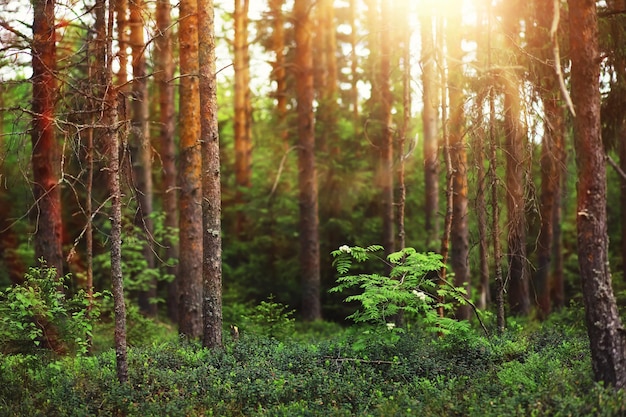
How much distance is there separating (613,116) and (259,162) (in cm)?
1446

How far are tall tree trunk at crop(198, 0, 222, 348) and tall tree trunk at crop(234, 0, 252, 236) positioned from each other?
12.2 metres

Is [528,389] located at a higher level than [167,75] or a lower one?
lower

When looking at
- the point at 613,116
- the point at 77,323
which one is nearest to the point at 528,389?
the point at 77,323

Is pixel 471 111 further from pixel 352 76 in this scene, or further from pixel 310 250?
pixel 352 76

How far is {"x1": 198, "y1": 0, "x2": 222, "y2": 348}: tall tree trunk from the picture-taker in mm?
11930

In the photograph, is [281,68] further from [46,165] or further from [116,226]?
[116,226]

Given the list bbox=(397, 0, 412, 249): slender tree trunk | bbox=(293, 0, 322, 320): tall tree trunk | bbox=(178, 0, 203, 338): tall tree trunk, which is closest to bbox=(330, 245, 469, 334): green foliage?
bbox=(397, 0, 412, 249): slender tree trunk

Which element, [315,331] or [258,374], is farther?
[315,331]

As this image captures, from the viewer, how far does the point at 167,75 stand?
22.0m

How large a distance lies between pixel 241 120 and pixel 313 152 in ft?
20.7

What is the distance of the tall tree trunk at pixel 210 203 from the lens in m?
11.9

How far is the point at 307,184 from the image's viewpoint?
66.3 ft

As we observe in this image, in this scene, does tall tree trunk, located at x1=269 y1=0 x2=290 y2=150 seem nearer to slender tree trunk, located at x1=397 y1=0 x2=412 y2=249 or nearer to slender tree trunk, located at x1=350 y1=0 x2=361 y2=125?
slender tree trunk, located at x1=350 y1=0 x2=361 y2=125

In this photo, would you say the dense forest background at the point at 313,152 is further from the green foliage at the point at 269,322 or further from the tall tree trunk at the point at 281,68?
the green foliage at the point at 269,322
